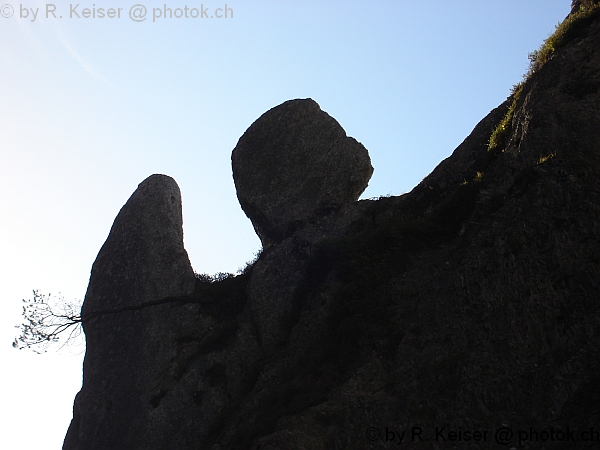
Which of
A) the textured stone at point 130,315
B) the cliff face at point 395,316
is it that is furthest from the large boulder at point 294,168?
the textured stone at point 130,315

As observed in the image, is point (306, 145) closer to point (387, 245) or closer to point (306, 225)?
point (306, 225)

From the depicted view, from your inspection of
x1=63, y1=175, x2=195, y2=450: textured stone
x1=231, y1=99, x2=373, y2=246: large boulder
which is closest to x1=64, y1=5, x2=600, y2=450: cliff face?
x1=63, y1=175, x2=195, y2=450: textured stone

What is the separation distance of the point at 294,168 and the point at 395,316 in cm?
1091

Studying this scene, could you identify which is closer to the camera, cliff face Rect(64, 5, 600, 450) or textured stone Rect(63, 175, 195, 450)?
cliff face Rect(64, 5, 600, 450)

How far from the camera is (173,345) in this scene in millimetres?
22984

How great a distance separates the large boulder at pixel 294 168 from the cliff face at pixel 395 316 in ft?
3.06

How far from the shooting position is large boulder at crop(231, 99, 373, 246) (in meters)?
26.2

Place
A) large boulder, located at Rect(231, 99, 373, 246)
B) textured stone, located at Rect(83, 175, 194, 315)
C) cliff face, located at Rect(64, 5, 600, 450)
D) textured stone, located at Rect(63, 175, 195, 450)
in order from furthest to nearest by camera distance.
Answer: large boulder, located at Rect(231, 99, 373, 246) < textured stone, located at Rect(83, 175, 194, 315) < textured stone, located at Rect(63, 175, 195, 450) < cliff face, located at Rect(64, 5, 600, 450)

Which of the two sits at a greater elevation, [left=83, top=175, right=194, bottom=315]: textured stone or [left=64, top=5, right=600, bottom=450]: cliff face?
[left=83, top=175, right=194, bottom=315]: textured stone

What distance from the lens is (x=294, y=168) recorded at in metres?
26.9

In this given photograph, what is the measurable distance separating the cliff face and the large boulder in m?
0.93

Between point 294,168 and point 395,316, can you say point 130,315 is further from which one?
point 395,316

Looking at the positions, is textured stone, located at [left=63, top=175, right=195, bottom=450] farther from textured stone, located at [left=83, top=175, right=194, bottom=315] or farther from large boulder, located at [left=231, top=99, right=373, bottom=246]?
large boulder, located at [left=231, top=99, right=373, bottom=246]

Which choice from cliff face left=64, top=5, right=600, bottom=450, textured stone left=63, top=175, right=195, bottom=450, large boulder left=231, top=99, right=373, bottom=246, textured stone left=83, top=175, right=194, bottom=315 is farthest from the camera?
large boulder left=231, top=99, right=373, bottom=246
